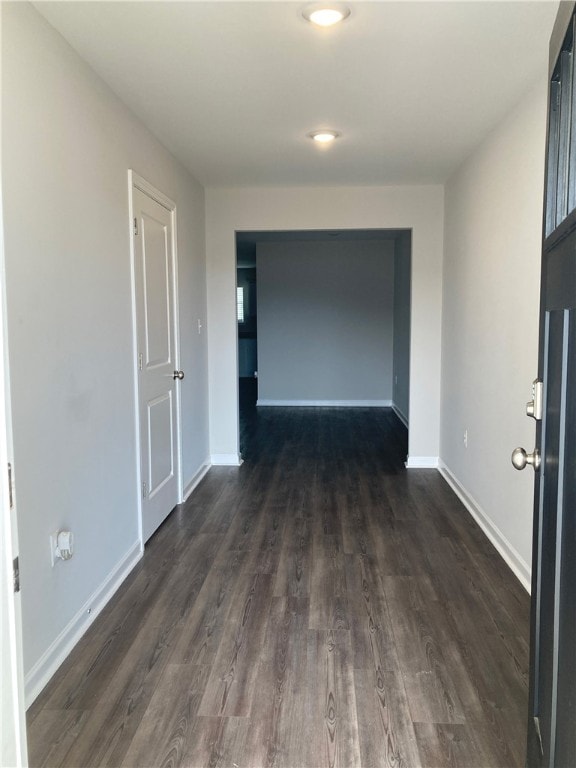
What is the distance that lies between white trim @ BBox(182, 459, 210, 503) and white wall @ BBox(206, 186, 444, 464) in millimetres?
448

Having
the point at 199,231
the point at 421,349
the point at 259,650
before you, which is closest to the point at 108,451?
the point at 259,650

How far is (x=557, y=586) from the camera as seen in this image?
1.19 meters

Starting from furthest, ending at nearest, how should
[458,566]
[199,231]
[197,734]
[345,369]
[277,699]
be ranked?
1. [345,369]
2. [199,231]
3. [458,566]
4. [277,699]
5. [197,734]

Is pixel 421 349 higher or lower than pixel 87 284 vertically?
lower

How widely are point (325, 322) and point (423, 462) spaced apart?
397 cm

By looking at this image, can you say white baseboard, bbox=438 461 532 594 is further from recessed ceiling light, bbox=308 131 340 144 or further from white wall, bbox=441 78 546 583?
recessed ceiling light, bbox=308 131 340 144

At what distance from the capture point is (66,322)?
2246mm

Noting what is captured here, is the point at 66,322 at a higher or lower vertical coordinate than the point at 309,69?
lower

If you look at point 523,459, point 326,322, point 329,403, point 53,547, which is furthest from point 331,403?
point 523,459

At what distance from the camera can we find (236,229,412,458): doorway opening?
333 inches

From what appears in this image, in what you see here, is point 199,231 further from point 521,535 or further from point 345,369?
point 345,369

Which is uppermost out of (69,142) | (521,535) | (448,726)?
(69,142)

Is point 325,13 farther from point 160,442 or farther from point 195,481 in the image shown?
point 195,481

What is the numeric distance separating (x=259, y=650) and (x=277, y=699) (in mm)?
312
